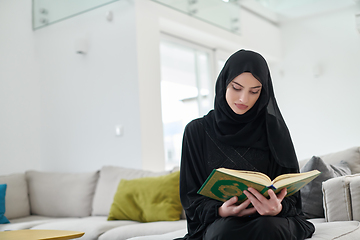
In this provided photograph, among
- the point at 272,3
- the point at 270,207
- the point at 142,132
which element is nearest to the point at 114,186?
the point at 142,132

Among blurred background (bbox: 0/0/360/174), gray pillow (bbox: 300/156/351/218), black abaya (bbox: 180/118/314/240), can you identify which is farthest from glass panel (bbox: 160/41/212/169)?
black abaya (bbox: 180/118/314/240)

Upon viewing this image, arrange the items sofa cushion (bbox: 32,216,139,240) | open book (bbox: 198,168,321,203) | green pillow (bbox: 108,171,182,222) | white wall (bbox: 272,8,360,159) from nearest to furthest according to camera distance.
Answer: open book (bbox: 198,168,321,203), sofa cushion (bbox: 32,216,139,240), green pillow (bbox: 108,171,182,222), white wall (bbox: 272,8,360,159)

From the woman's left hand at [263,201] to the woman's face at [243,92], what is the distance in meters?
0.38

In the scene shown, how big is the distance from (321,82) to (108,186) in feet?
10.7

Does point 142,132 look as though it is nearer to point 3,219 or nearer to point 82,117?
point 82,117

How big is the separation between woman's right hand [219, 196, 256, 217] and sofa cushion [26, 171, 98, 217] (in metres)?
2.03

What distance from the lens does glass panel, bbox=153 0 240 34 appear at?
3.58m

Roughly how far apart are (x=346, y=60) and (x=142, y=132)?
292cm

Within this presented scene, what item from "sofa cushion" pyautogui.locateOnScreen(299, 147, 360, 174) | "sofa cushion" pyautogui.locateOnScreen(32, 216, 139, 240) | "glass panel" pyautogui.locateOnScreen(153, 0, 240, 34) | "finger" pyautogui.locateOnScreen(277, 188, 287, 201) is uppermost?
"glass panel" pyautogui.locateOnScreen(153, 0, 240, 34)

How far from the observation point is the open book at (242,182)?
1.15 meters

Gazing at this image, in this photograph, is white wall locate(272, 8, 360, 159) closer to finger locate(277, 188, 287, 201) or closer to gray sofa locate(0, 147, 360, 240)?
gray sofa locate(0, 147, 360, 240)

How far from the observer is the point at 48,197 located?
3262 mm

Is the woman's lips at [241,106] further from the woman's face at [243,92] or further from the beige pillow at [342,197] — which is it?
the beige pillow at [342,197]

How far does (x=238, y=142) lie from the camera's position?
59.7 inches
